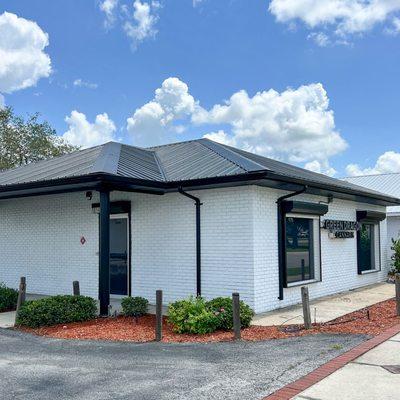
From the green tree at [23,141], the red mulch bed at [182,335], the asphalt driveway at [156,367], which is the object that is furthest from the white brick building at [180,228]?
the green tree at [23,141]

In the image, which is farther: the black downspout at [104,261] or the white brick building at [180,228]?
the white brick building at [180,228]

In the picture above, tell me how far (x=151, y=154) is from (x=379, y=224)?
882 centimetres

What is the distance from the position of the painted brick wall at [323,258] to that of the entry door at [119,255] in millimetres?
3874

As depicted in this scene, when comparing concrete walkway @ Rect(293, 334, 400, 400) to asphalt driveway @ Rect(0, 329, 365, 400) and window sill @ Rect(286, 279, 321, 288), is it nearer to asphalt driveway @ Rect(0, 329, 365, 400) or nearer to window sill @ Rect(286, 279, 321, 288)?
asphalt driveway @ Rect(0, 329, 365, 400)

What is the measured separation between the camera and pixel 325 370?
20.3ft

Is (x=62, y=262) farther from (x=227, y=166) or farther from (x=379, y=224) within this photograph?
(x=379, y=224)

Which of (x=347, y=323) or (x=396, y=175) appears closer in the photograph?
(x=347, y=323)

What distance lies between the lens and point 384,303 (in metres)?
12.2

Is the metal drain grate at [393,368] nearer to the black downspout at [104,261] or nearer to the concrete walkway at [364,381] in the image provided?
the concrete walkway at [364,381]

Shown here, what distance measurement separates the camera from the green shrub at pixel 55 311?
31.8 ft

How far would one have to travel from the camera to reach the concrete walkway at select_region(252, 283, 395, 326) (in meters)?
10.0

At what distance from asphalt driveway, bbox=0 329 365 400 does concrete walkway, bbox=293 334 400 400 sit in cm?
43

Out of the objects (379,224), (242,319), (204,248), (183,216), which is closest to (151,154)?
(183,216)

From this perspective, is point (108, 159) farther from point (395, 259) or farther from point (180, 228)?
point (395, 259)
